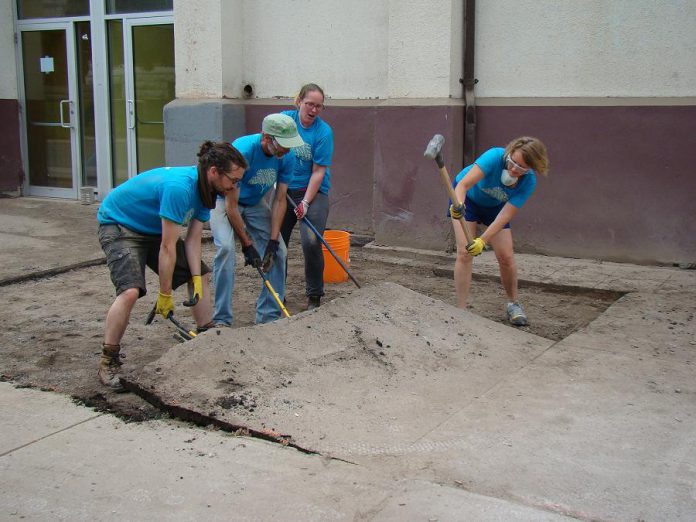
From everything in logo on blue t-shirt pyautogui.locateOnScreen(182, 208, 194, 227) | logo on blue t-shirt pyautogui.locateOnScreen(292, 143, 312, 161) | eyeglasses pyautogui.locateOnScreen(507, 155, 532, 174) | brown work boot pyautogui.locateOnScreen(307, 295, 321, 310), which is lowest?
brown work boot pyautogui.locateOnScreen(307, 295, 321, 310)

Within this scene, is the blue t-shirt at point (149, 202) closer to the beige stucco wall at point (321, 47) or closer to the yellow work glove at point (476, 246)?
the yellow work glove at point (476, 246)

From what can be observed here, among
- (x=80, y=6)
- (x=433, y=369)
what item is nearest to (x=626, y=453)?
(x=433, y=369)

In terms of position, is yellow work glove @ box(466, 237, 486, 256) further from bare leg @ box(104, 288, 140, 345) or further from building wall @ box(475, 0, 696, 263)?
building wall @ box(475, 0, 696, 263)

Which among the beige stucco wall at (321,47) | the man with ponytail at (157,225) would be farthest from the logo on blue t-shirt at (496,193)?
the beige stucco wall at (321,47)

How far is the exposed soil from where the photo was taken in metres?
4.65

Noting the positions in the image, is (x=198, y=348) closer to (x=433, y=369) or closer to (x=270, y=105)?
(x=433, y=369)

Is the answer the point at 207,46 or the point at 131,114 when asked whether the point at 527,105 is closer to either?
the point at 207,46

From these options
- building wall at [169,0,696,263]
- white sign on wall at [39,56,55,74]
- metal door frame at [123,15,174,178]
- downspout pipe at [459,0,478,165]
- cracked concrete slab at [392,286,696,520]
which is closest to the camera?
cracked concrete slab at [392,286,696,520]

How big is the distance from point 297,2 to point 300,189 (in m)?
3.76

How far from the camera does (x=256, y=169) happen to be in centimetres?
541

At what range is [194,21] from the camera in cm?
923

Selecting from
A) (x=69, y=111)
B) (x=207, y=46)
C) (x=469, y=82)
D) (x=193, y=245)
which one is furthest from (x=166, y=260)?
(x=69, y=111)

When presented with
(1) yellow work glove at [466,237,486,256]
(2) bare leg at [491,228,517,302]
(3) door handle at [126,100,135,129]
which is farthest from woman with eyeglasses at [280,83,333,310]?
A: (3) door handle at [126,100,135,129]

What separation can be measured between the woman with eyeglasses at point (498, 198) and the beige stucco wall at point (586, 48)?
87.2 inches
